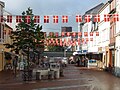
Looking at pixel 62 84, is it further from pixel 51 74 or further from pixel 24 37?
pixel 24 37

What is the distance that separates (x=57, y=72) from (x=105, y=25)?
2147 centimetres

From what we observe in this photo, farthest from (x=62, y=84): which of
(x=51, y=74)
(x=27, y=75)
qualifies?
(x=51, y=74)

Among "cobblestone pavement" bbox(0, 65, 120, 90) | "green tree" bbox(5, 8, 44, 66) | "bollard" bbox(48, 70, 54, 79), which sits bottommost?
"cobblestone pavement" bbox(0, 65, 120, 90)

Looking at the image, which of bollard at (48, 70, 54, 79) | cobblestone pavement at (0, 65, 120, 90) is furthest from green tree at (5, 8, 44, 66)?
cobblestone pavement at (0, 65, 120, 90)

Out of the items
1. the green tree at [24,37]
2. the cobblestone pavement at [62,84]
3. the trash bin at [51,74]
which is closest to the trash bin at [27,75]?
the cobblestone pavement at [62,84]

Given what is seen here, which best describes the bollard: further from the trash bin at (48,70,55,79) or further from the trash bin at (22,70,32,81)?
the trash bin at (22,70,32,81)

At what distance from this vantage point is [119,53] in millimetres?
40156

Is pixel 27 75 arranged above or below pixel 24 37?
below

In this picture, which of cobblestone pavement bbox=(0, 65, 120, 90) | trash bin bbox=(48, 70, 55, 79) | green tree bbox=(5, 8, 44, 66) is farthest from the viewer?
green tree bbox=(5, 8, 44, 66)

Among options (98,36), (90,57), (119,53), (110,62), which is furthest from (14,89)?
(90,57)

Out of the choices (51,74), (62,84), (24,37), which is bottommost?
(62,84)

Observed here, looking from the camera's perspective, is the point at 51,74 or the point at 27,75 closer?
the point at 27,75

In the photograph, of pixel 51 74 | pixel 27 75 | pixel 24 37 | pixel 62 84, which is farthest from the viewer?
pixel 24 37

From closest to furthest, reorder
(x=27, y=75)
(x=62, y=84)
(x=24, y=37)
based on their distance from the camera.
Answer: (x=62, y=84)
(x=27, y=75)
(x=24, y=37)
